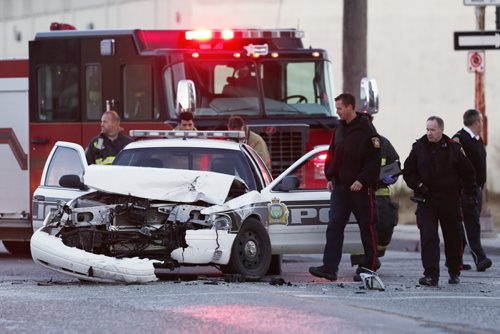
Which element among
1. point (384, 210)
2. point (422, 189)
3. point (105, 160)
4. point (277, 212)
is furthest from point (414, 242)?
point (422, 189)

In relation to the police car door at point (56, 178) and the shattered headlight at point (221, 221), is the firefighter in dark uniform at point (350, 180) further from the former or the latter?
the police car door at point (56, 178)

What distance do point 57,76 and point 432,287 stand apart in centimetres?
777

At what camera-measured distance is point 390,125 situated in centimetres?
3059

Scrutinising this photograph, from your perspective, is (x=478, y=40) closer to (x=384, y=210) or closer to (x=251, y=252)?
(x=384, y=210)

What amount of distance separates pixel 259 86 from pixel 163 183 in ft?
20.2

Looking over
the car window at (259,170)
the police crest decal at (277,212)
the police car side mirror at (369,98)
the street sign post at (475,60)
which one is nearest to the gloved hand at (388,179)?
the police crest decal at (277,212)

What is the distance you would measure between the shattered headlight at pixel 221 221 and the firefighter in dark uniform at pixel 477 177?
3.55 m

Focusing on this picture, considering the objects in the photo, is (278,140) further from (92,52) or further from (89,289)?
(89,289)

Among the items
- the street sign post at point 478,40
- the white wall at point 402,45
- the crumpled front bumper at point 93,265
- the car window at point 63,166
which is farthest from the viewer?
the white wall at point 402,45

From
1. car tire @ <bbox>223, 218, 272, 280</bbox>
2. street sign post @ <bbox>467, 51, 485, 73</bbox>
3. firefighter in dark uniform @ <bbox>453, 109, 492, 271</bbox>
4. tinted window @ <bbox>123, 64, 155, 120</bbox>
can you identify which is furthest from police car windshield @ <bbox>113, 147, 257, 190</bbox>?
street sign post @ <bbox>467, 51, 485, 73</bbox>

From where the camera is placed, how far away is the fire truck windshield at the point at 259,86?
21.2 meters

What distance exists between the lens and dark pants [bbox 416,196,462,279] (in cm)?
1593

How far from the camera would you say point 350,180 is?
52.6 feet

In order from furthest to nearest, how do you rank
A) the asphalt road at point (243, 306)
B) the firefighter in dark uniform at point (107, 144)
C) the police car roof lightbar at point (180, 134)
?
the firefighter in dark uniform at point (107, 144)
the police car roof lightbar at point (180, 134)
the asphalt road at point (243, 306)
